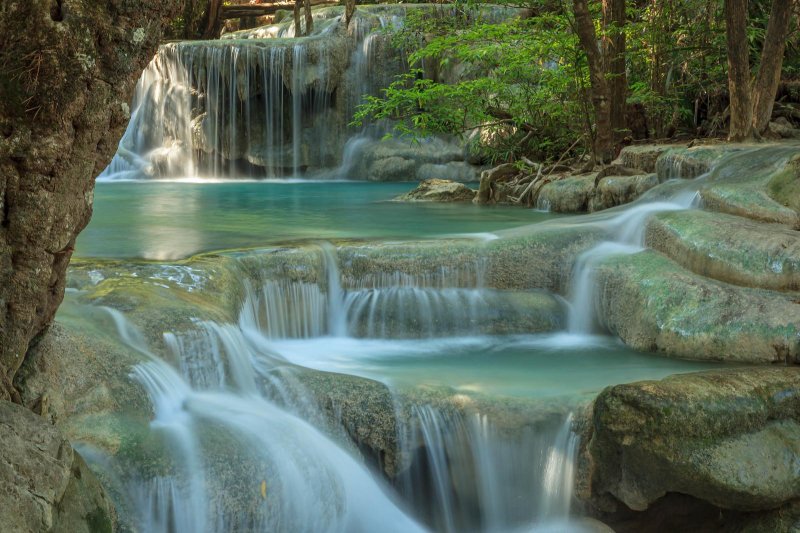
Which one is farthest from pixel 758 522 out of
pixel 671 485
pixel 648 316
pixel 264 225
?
pixel 264 225

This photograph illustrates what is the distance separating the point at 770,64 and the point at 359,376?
738 centimetres

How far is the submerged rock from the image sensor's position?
14125mm

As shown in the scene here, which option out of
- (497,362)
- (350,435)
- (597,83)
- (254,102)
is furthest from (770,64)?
(254,102)

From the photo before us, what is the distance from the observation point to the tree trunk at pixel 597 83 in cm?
1174

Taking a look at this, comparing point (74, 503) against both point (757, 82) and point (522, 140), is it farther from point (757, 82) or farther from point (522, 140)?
point (522, 140)

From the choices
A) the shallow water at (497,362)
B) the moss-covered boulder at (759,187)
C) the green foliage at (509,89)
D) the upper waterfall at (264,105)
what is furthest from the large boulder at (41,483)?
the upper waterfall at (264,105)

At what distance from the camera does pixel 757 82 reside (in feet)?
34.5

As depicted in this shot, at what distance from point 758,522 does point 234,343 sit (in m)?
3.23

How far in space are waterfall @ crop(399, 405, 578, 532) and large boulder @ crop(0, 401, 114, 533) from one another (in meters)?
1.90

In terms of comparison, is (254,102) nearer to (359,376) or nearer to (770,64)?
(770,64)

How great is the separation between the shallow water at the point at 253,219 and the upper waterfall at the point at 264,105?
17.3ft

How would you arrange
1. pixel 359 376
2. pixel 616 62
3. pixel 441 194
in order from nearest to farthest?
pixel 359 376, pixel 616 62, pixel 441 194

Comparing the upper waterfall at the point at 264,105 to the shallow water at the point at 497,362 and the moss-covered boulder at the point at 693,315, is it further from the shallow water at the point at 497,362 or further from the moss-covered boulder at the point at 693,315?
the moss-covered boulder at the point at 693,315

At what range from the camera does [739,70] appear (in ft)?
33.6
